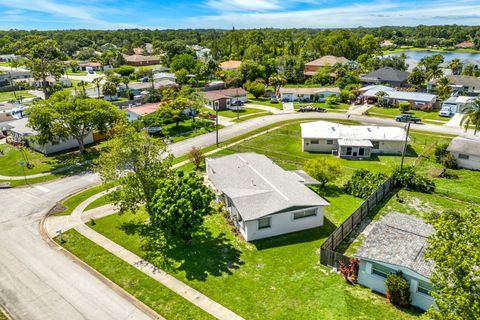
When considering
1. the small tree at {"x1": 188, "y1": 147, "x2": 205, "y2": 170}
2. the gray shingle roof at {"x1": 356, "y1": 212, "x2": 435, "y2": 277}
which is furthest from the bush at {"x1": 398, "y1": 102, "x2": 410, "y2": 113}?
the gray shingle roof at {"x1": 356, "y1": 212, "x2": 435, "y2": 277}

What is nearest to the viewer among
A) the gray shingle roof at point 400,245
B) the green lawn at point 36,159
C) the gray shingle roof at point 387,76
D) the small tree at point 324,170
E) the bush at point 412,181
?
the gray shingle roof at point 400,245

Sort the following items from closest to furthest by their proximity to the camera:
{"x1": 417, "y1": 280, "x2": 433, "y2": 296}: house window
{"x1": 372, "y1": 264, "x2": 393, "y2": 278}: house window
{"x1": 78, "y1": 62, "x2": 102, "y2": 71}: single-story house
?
{"x1": 417, "y1": 280, "x2": 433, "y2": 296}: house window → {"x1": 372, "y1": 264, "x2": 393, "y2": 278}: house window → {"x1": 78, "y1": 62, "x2": 102, "y2": 71}: single-story house

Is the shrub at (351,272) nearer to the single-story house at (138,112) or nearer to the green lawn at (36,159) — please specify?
the green lawn at (36,159)

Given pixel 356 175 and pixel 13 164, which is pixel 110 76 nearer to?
pixel 13 164

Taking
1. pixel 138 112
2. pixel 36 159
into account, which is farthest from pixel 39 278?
pixel 138 112

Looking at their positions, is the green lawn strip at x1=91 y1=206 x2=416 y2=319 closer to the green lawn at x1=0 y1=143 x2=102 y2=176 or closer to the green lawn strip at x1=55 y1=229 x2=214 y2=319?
the green lawn strip at x1=55 y1=229 x2=214 y2=319

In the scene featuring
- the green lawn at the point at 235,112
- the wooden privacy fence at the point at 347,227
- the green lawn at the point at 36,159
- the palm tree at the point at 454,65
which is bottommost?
the wooden privacy fence at the point at 347,227

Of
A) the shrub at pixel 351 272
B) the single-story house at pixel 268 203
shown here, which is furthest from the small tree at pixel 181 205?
the shrub at pixel 351 272
